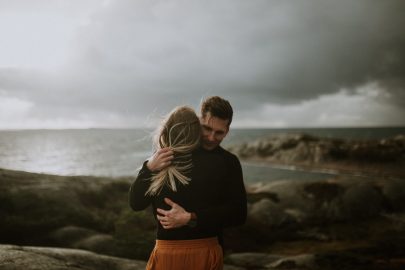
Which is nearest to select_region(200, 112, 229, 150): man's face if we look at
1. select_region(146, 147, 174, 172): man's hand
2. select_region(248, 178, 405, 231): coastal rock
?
select_region(146, 147, 174, 172): man's hand

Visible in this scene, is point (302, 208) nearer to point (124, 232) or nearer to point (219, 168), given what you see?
point (124, 232)

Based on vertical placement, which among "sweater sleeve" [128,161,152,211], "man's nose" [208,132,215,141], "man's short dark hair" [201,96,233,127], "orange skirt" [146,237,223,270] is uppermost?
"man's short dark hair" [201,96,233,127]

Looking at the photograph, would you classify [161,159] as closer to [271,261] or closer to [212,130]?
[212,130]

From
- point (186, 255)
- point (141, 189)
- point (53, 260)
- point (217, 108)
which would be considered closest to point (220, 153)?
point (217, 108)

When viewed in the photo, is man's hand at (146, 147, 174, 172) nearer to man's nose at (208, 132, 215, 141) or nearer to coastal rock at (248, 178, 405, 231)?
man's nose at (208, 132, 215, 141)

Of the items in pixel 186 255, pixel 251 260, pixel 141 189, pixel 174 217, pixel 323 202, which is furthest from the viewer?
pixel 323 202

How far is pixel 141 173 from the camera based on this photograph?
3.90 meters

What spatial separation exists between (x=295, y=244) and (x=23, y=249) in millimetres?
11753

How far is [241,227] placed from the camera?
14.9 meters

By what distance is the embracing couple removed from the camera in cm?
371

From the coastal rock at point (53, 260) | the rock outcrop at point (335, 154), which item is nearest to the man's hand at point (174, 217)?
the coastal rock at point (53, 260)

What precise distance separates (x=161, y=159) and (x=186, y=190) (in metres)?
0.46

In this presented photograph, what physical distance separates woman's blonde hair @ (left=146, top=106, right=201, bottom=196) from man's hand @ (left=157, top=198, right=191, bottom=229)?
0.23 m

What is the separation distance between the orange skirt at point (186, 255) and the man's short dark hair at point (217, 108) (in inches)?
61.3
